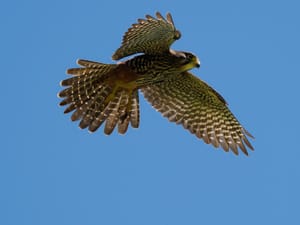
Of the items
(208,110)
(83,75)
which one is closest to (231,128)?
(208,110)

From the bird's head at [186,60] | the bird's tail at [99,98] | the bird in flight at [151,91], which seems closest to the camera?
the bird in flight at [151,91]

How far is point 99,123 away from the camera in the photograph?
13.6 meters

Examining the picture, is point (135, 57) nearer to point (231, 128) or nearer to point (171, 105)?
point (171, 105)

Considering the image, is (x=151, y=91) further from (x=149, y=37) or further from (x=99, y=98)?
(x=149, y=37)

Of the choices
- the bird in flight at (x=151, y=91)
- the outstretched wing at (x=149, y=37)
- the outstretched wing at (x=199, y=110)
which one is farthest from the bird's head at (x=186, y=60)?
the outstretched wing at (x=199, y=110)

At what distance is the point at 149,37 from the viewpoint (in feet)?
40.2

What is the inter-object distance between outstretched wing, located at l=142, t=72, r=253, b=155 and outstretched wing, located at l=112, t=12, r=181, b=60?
A: 153 cm

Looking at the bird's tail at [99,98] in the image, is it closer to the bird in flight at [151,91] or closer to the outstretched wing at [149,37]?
the bird in flight at [151,91]

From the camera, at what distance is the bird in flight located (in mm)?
12398

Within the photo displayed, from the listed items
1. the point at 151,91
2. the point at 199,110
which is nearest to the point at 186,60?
the point at 151,91

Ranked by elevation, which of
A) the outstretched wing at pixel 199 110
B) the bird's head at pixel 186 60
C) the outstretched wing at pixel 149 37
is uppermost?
the outstretched wing at pixel 149 37

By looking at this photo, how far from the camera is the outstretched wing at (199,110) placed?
14.1 meters

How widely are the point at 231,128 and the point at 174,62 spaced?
7.41 ft

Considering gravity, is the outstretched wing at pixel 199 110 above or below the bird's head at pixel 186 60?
below
